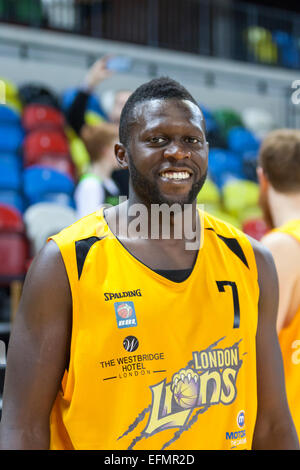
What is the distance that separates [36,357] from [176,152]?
437 mm

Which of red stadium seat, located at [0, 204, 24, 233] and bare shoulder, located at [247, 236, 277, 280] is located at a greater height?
bare shoulder, located at [247, 236, 277, 280]

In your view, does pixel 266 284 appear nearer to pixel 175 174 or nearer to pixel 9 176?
pixel 175 174

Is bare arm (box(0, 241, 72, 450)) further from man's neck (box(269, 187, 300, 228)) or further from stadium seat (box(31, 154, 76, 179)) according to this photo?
stadium seat (box(31, 154, 76, 179))

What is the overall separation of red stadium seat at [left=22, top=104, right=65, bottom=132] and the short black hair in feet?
15.5

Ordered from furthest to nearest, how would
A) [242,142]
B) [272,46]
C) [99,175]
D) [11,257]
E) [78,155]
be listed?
[272,46] → [242,142] → [78,155] → [11,257] → [99,175]

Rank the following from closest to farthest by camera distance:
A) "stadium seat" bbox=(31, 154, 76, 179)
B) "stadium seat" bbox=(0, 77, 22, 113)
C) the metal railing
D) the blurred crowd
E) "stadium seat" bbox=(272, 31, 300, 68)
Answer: the blurred crowd < "stadium seat" bbox=(31, 154, 76, 179) < "stadium seat" bbox=(0, 77, 22, 113) < the metal railing < "stadium seat" bbox=(272, 31, 300, 68)

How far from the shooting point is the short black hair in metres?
1.11

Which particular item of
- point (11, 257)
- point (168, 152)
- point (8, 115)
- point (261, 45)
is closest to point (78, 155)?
point (8, 115)

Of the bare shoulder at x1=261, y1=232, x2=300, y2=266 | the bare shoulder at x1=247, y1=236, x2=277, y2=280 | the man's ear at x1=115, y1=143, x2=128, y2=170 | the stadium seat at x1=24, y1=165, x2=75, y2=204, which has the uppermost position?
the man's ear at x1=115, y1=143, x2=128, y2=170

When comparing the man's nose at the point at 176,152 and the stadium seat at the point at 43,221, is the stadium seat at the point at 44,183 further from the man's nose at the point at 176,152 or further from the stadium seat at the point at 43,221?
the man's nose at the point at 176,152

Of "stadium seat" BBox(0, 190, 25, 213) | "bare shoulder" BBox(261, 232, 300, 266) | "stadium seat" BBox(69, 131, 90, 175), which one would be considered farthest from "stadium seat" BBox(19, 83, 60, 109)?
"bare shoulder" BBox(261, 232, 300, 266)

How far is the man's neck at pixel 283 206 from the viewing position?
1.72m

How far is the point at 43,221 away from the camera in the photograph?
3820 mm

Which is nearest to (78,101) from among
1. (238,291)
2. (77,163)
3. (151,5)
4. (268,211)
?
(77,163)
